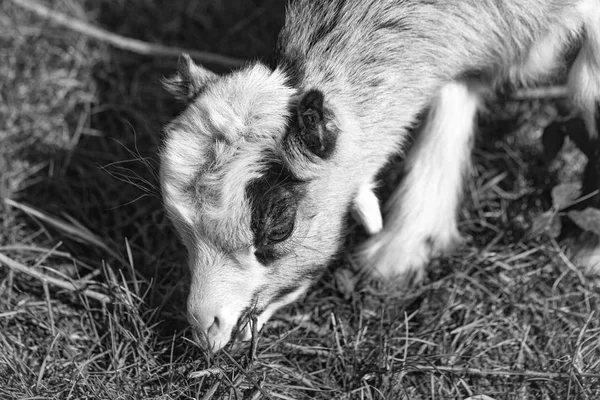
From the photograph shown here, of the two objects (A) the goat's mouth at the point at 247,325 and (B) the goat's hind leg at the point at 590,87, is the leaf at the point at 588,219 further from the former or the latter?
(A) the goat's mouth at the point at 247,325

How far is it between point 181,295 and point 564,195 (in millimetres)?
1668

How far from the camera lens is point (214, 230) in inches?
97.8

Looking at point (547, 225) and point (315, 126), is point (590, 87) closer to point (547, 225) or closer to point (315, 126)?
point (547, 225)

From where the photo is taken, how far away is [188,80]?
9.04 feet

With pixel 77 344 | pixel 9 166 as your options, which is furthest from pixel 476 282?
pixel 9 166

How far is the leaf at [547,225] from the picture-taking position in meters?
3.19

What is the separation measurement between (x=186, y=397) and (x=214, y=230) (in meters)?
0.69

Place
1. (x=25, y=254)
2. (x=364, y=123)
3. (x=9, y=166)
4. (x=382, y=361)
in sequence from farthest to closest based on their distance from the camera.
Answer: (x=9, y=166)
(x=25, y=254)
(x=382, y=361)
(x=364, y=123)

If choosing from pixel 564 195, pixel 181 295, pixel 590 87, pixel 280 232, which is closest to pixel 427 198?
pixel 564 195

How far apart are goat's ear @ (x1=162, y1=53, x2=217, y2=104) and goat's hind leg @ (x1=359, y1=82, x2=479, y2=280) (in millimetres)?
975

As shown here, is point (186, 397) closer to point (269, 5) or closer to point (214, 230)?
point (214, 230)

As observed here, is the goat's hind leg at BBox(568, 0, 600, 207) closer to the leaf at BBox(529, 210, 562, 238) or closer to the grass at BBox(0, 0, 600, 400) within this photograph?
the leaf at BBox(529, 210, 562, 238)

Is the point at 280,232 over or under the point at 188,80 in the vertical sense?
under

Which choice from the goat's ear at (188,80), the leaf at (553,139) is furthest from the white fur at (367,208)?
the leaf at (553,139)
